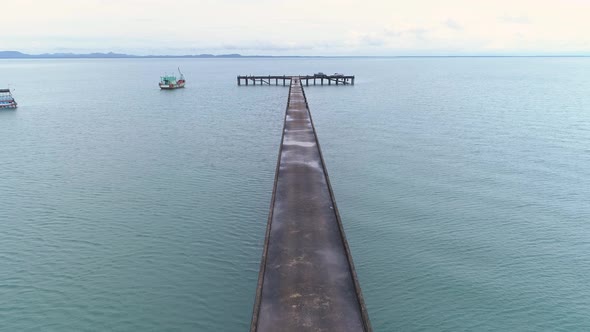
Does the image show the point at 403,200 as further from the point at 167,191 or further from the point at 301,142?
the point at 167,191

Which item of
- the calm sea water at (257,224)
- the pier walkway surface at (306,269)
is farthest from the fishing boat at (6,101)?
the pier walkway surface at (306,269)

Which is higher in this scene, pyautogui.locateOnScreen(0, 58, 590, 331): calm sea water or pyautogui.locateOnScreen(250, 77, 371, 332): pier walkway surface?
pyautogui.locateOnScreen(250, 77, 371, 332): pier walkway surface

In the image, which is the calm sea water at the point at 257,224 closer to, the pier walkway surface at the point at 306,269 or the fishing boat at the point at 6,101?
the pier walkway surface at the point at 306,269

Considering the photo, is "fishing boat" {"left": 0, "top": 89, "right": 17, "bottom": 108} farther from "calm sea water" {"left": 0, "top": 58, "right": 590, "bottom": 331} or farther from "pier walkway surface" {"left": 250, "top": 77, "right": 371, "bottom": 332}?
"pier walkway surface" {"left": 250, "top": 77, "right": 371, "bottom": 332}

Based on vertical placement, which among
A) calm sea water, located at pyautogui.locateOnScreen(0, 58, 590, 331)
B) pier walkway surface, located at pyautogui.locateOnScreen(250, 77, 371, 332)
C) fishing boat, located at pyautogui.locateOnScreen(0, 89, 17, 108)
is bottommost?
calm sea water, located at pyautogui.locateOnScreen(0, 58, 590, 331)

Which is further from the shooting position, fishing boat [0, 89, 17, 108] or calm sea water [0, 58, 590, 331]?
fishing boat [0, 89, 17, 108]

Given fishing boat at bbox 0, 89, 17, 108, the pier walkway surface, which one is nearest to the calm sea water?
the pier walkway surface

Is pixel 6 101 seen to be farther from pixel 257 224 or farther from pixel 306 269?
pixel 306 269
